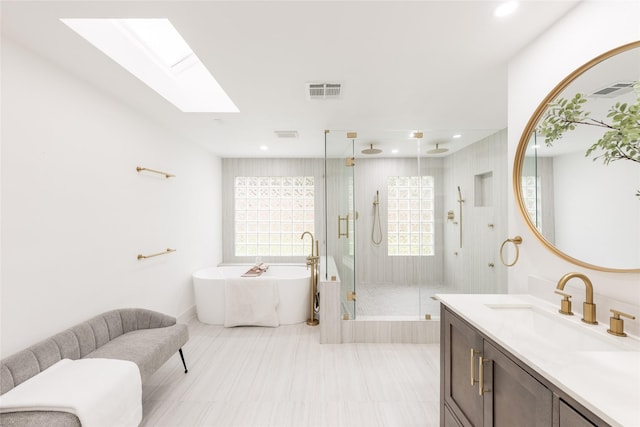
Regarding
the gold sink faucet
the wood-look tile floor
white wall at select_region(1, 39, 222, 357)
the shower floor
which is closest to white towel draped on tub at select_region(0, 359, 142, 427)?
white wall at select_region(1, 39, 222, 357)

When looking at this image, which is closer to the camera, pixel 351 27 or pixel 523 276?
pixel 351 27

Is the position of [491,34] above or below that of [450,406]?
above

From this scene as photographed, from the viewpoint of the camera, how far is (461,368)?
1439 millimetres

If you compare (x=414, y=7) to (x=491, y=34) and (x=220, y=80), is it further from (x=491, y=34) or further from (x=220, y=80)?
(x=220, y=80)

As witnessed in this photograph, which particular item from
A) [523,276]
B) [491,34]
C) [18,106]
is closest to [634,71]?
[491,34]

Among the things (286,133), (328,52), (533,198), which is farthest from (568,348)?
(286,133)

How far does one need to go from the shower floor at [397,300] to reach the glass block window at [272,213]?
1.89m

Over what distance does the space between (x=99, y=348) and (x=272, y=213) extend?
135 inches

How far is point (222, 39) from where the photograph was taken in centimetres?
162

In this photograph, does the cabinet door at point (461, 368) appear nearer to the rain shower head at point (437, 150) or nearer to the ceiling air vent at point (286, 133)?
the rain shower head at point (437, 150)

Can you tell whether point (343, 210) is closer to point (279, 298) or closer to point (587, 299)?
point (279, 298)

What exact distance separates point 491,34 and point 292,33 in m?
1.15

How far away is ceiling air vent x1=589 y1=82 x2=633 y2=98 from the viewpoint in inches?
42.4

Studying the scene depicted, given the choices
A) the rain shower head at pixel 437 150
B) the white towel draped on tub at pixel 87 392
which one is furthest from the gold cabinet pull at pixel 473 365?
the rain shower head at pixel 437 150
